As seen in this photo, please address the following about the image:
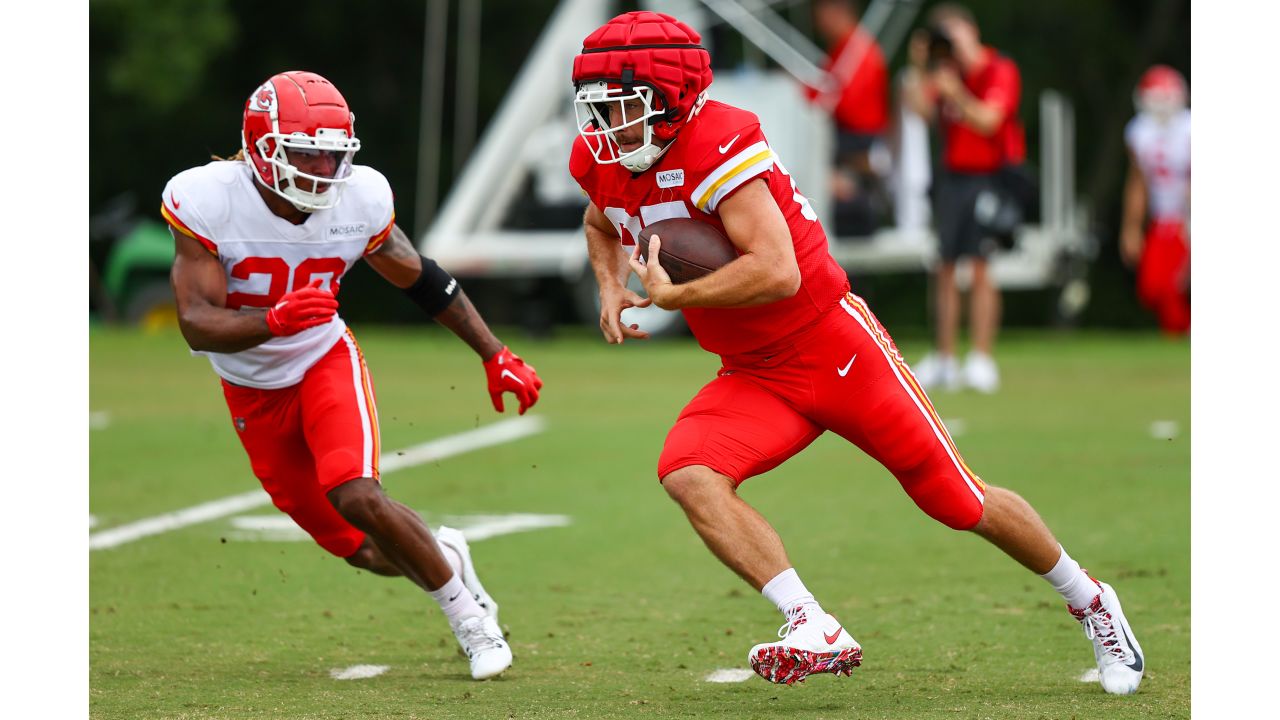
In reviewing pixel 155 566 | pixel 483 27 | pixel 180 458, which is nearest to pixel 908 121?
pixel 483 27

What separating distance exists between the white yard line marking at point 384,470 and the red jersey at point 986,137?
3463 mm

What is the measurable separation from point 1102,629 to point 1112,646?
0.17 ft

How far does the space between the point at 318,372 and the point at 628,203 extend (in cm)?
111

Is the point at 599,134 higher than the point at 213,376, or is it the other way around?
the point at 599,134

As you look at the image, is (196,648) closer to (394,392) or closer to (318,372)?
(318,372)

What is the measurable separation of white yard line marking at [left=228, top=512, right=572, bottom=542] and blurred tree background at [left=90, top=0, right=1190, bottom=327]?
15.1 meters

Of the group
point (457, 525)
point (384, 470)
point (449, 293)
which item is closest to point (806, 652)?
point (449, 293)

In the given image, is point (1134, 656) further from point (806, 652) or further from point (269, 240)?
point (269, 240)

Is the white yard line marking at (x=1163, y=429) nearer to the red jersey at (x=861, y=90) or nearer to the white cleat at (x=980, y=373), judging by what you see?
the white cleat at (x=980, y=373)

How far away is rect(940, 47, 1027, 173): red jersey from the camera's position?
12594mm

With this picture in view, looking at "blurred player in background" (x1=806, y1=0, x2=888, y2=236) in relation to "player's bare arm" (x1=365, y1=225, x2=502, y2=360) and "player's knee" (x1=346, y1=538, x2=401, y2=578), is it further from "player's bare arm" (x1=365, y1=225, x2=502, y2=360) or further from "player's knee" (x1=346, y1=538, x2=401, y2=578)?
"player's knee" (x1=346, y1=538, x2=401, y2=578)

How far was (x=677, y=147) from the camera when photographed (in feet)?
16.1

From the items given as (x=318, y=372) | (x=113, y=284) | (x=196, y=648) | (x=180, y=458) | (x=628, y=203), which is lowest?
(x=113, y=284)

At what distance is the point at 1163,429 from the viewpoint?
34.3ft
